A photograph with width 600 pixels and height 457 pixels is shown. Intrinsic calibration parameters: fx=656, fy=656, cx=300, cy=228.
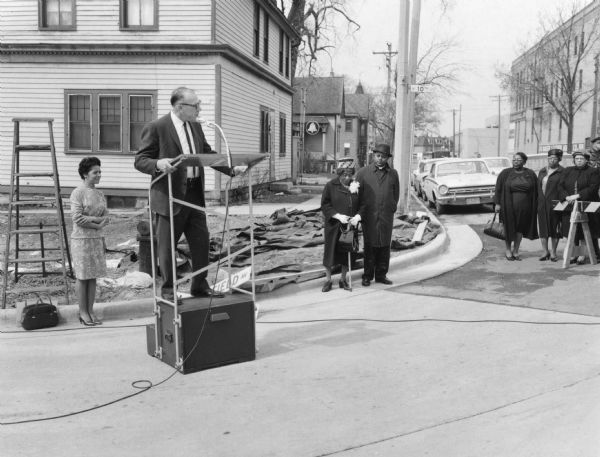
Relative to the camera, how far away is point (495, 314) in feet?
23.4

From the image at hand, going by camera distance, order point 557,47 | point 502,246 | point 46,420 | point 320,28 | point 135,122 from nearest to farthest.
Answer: point 46,420 → point 502,246 → point 135,122 → point 320,28 → point 557,47

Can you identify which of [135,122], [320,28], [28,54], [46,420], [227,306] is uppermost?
[320,28]

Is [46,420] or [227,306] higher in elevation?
[227,306]

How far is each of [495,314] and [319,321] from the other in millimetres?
1926

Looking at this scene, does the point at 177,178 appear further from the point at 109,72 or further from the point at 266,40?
the point at 266,40

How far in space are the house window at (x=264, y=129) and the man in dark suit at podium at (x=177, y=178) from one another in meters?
17.9

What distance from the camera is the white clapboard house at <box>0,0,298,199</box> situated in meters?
18.3

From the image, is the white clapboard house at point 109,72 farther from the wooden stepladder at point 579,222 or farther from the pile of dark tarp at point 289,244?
the wooden stepladder at point 579,222

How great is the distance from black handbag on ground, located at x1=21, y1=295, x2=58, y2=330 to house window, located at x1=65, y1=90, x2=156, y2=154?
12.3 m

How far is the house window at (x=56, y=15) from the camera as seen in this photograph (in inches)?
734

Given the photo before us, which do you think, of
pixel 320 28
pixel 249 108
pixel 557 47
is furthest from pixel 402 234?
pixel 557 47

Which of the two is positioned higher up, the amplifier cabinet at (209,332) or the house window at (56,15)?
the house window at (56,15)

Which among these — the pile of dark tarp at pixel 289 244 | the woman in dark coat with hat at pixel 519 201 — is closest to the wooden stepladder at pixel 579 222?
the woman in dark coat with hat at pixel 519 201

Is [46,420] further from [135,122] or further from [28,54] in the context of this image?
[28,54]
